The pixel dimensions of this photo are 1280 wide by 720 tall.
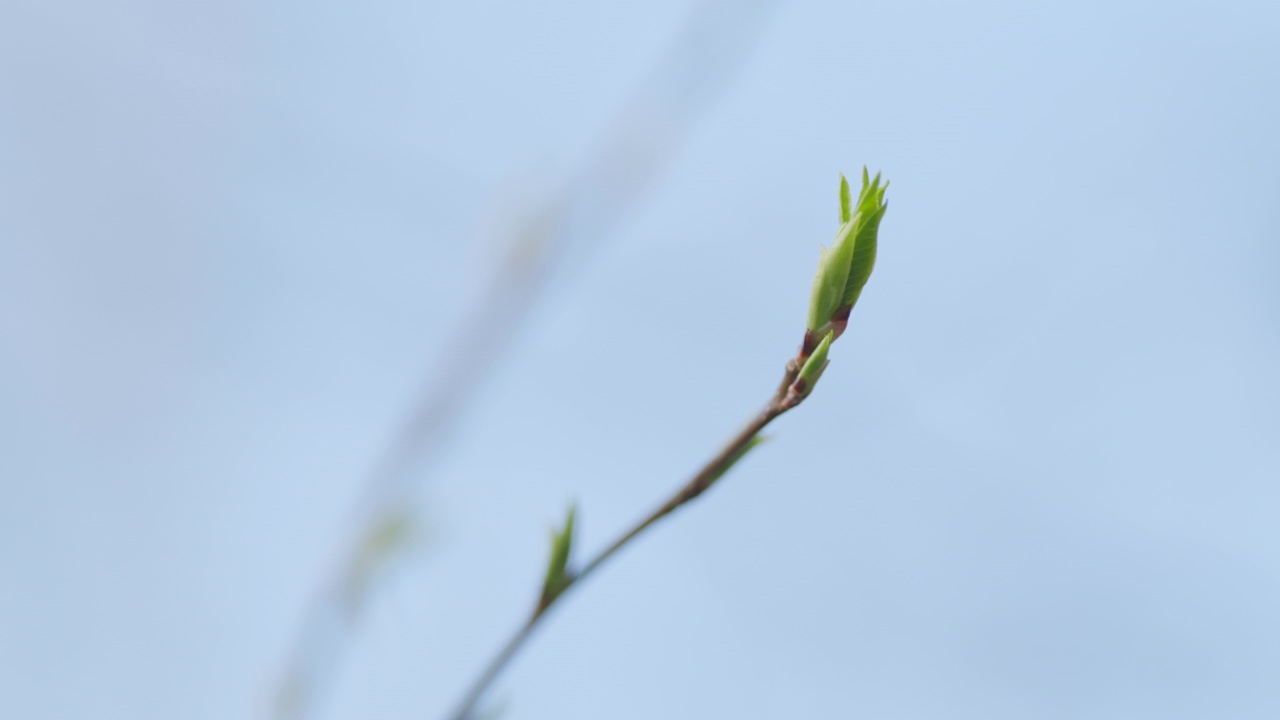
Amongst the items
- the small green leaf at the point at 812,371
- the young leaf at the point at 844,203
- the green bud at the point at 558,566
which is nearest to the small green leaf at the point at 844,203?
the young leaf at the point at 844,203

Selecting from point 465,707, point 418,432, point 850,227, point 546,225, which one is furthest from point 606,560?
point 546,225

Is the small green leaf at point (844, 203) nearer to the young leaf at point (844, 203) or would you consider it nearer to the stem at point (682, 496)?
the young leaf at point (844, 203)

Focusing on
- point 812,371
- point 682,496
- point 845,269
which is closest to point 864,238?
point 845,269

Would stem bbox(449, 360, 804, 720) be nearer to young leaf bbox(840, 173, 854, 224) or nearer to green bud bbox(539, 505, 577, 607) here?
green bud bbox(539, 505, 577, 607)

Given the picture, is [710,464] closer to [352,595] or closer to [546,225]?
[352,595]

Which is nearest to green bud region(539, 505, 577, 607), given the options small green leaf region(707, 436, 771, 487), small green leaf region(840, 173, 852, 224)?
small green leaf region(707, 436, 771, 487)
